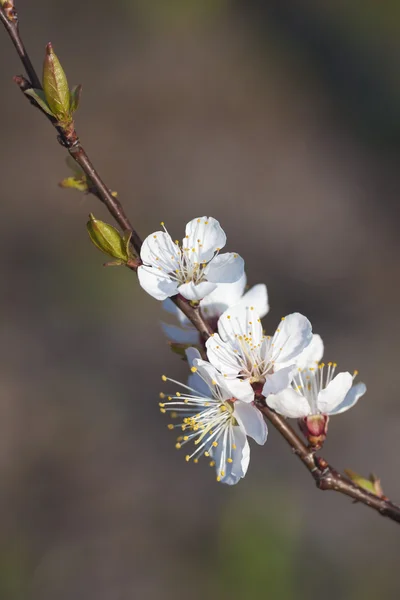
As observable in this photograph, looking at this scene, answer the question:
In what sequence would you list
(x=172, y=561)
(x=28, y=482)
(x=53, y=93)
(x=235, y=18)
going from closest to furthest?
(x=53, y=93)
(x=172, y=561)
(x=28, y=482)
(x=235, y=18)

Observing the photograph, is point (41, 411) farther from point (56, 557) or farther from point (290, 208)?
point (290, 208)

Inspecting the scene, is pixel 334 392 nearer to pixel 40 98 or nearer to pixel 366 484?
pixel 366 484

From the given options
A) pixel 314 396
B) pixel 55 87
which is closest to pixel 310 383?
pixel 314 396

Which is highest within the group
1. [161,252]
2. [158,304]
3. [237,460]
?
[158,304]

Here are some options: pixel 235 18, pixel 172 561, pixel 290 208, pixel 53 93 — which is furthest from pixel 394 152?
pixel 53 93

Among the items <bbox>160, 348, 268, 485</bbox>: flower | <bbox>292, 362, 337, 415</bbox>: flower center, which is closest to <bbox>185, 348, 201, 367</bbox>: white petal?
<bbox>160, 348, 268, 485</bbox>: flower

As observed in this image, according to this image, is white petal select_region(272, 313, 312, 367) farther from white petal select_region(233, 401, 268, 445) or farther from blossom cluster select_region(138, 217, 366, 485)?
white petal select_region(233, 401, 268, 445)

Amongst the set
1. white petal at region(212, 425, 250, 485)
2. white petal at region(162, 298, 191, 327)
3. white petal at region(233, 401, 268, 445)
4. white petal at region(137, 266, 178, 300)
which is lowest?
white petal at region(212, 425, 250, 485)
